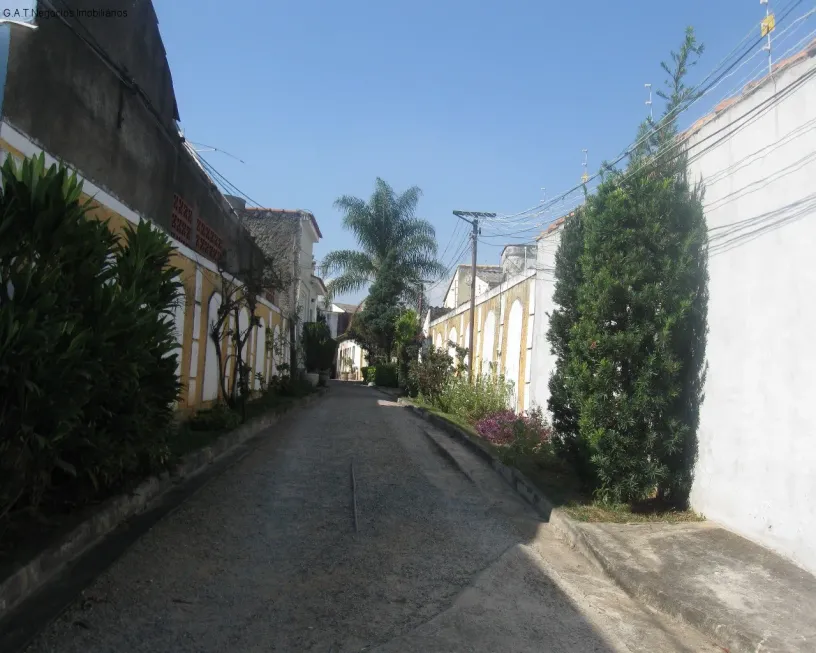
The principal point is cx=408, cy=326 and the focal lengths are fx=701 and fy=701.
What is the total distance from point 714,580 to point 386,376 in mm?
32389

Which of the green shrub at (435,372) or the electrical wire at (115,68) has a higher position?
the electrical wire at (115,68)

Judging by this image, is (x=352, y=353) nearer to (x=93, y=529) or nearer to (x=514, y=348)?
(x=514, y=348)

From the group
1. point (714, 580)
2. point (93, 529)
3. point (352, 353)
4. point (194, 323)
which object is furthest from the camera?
point (352, 353)

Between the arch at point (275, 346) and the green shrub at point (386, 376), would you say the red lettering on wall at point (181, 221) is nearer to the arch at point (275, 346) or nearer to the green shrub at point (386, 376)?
the arch at point (275, 346)

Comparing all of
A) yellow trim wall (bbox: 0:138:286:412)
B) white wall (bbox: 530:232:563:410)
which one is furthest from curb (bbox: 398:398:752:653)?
yellow trim wall (bbox: 0:138:286:412)

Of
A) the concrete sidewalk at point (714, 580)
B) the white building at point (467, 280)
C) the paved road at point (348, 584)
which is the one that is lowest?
the paved road at point (348, 584)

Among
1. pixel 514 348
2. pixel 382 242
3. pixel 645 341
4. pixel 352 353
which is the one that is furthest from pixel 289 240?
pixel 352 353

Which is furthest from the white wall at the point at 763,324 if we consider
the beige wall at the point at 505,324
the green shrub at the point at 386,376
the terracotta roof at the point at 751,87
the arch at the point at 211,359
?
the green shrub at the point at 386,376

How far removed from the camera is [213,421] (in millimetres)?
11930

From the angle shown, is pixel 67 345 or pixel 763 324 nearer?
pixel 67 345

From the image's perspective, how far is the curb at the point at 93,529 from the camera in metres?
4.29

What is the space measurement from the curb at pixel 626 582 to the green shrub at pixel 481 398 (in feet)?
18.7

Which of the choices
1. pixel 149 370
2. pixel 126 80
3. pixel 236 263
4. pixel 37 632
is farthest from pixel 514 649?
pixel 236 263

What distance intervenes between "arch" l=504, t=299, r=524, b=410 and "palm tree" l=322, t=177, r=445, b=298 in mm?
18281
